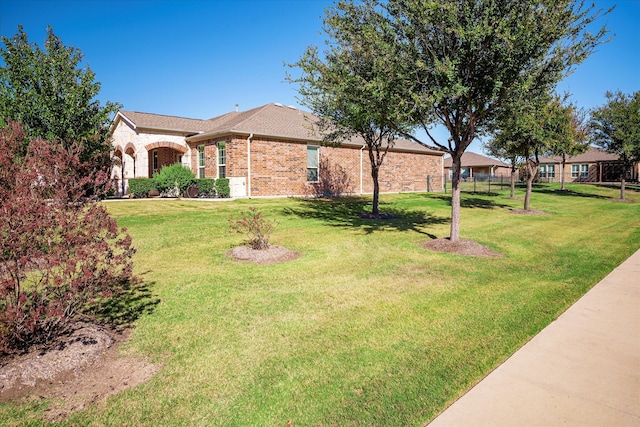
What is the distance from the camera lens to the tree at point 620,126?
73.3 ft

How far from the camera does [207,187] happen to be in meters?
19.6

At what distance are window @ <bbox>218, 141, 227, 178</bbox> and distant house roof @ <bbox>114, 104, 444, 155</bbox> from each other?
70 cm

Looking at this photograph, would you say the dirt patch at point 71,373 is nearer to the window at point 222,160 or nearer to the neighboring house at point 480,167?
the window at point 222,160

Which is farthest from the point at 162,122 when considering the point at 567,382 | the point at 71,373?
the point at 567,382

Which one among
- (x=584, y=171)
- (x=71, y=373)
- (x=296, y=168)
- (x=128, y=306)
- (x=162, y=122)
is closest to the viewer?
(x=71, y=373)

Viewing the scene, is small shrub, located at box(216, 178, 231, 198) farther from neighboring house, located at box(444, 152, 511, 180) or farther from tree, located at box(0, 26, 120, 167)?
neighboring house, located at box(444, 152, 511, 180)

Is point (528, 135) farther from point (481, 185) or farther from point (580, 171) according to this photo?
point (580, 171)

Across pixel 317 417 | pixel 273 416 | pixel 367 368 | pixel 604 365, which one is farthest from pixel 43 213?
pixel 604 365

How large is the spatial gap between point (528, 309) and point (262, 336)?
376 cm

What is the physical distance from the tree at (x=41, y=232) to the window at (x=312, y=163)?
732 inches

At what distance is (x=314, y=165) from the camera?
22.7 m

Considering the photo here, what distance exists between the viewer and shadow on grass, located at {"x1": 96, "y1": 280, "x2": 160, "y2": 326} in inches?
189

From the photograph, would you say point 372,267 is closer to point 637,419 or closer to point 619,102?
point 637,419

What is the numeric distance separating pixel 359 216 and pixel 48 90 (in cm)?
1389
